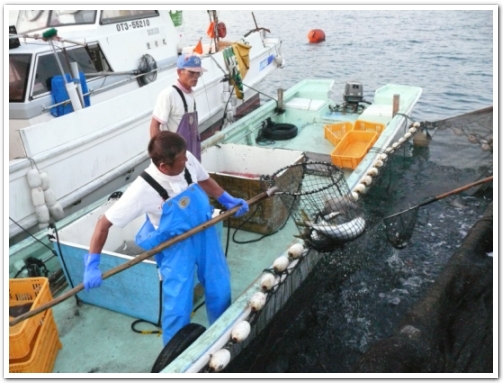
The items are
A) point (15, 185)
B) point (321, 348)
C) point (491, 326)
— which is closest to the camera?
point (491, 326)

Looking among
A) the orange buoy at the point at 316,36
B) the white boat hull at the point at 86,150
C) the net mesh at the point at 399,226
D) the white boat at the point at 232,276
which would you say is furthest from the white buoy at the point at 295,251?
the orange buoy at the point at 316,36

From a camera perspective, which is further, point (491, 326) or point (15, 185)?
point (15, 185)

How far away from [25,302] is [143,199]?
1456mm

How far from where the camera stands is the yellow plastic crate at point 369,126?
7646mm

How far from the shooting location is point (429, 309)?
3.60 m

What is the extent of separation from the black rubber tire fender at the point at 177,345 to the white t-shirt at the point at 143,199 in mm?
804

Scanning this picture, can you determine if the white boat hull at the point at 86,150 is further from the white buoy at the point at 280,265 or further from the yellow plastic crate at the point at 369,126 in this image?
the yellow plastic crate at the point at 369,126

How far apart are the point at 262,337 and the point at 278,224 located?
1.69 meters

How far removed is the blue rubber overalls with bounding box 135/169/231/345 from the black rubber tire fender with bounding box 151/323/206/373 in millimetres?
73

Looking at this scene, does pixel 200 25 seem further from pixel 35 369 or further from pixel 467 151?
pixel 35 369

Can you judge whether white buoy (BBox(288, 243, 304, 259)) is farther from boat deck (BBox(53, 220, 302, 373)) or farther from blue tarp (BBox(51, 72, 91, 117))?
blue tarp (BBox(51, 72, 91, 117))

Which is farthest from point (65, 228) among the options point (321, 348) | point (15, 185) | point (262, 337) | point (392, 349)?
point (392, 349)

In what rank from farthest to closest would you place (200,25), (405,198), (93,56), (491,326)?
(200,25)
(93,56)
(405,198)
(491,326)

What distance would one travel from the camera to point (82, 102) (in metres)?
6.18
